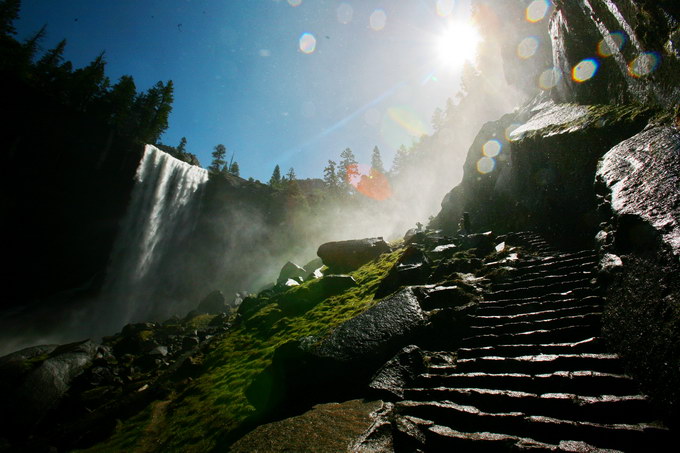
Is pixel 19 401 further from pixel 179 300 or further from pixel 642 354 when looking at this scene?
pixel 179 300

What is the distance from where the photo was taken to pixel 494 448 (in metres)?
3.46

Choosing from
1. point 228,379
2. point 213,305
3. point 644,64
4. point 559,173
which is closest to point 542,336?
point 644,64

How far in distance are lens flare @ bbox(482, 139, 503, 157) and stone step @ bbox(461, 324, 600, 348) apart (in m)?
22.7

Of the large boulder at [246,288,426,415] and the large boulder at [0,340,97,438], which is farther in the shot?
the large boulder at [0,340,97,438]

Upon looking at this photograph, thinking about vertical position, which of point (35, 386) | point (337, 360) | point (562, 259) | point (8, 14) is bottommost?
point (35, 386)

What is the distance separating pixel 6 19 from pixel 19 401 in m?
55.9

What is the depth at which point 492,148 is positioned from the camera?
2564cm

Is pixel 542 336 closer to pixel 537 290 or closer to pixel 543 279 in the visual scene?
pixel 537 290

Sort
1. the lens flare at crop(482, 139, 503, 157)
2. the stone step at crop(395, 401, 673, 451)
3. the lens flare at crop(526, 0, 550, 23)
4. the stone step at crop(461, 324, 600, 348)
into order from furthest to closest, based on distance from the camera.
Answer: the lens flare at crop(526, 0, 550, 23)
the lens flare at crop(482, 139, 503, 157)
the stone step at crop(461, 324, 600, 348)
the stone step at crop(395, 401, 673, 451)

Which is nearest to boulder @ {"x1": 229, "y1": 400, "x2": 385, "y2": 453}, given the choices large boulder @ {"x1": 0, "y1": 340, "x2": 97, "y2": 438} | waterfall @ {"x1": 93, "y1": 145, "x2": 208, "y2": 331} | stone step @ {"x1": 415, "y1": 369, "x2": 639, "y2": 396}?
stone step @ {"x1": 415, "y1": 369, "x2": 639, "y2": 396}

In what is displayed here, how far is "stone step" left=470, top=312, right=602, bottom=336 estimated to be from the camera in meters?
5.09

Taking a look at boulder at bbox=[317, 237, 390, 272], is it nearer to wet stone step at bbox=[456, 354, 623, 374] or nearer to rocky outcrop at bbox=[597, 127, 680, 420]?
wet stone step at bbox=[456, 354, 623, 374]

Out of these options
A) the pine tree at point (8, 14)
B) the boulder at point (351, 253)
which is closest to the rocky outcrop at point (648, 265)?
the boulder at point (351, 253)

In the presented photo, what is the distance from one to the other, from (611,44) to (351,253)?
15171mm
